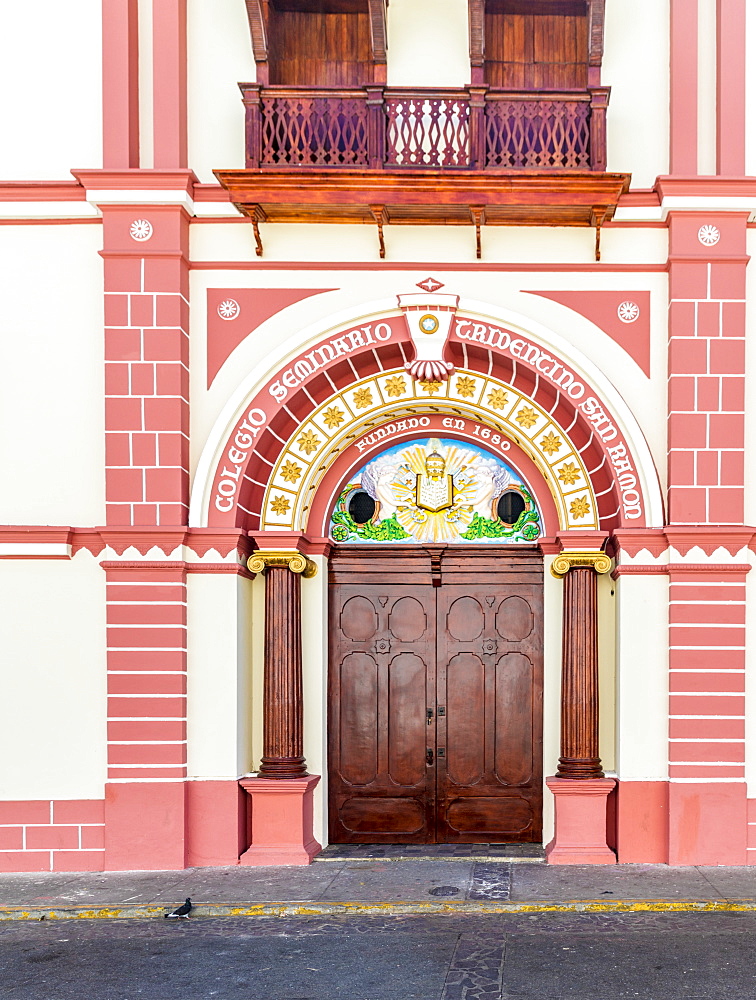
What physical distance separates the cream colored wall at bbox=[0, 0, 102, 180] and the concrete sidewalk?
575 centimetres

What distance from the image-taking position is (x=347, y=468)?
11.2 metres

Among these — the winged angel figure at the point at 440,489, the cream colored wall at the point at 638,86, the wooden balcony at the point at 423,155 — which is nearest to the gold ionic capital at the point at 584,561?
the winged angel figure at the point at 440,489

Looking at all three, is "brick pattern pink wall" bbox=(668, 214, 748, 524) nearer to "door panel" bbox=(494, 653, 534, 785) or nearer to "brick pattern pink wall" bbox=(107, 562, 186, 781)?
"door panel" bbox=(494, 653, 534, 785)

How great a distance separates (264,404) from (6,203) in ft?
8.87

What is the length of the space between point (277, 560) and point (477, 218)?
3263 mm

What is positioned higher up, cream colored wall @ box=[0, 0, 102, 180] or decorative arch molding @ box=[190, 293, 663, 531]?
cream colored wall @ box=[0, 0, 102, 180]

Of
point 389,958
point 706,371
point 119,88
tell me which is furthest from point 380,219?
point 389,958

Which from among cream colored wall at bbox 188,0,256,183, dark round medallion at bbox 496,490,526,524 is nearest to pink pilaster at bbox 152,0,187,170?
cream colored wall at bbox 188,0,256,183

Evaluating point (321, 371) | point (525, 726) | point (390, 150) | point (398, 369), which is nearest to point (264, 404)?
point (321, 371)

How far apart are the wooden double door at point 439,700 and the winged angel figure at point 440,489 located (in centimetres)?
22

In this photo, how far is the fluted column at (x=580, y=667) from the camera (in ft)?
34.4

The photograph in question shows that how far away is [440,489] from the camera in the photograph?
444 inches

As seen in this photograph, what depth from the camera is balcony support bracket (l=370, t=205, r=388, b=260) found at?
1023cm

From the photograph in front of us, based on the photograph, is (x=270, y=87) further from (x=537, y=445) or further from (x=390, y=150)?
(x=537, y=445)
